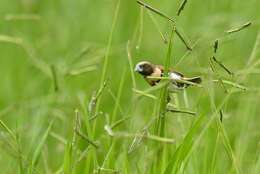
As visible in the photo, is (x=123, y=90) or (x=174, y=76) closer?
(x=174, y=76)

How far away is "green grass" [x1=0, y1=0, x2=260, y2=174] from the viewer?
78.5 inches

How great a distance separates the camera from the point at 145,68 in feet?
6.24

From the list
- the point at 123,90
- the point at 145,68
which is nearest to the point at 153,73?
the point at 145,68

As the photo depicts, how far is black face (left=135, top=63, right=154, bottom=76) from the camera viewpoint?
6.24 feet

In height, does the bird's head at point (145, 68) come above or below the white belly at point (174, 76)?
above

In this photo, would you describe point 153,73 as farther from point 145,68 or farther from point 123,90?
Result: point 123,90

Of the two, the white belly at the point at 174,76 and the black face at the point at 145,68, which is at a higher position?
the black face at the point at 145,68

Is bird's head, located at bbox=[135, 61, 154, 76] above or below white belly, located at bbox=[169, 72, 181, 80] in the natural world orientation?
above

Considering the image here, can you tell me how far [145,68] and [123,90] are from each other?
1687 mm

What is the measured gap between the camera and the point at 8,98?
144 inches

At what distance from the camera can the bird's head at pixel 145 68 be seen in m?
1.90

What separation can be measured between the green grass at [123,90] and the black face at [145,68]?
1.5 inches

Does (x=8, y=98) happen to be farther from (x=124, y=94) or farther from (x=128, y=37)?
(x=128, y=37)

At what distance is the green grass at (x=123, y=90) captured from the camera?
6.54ft
